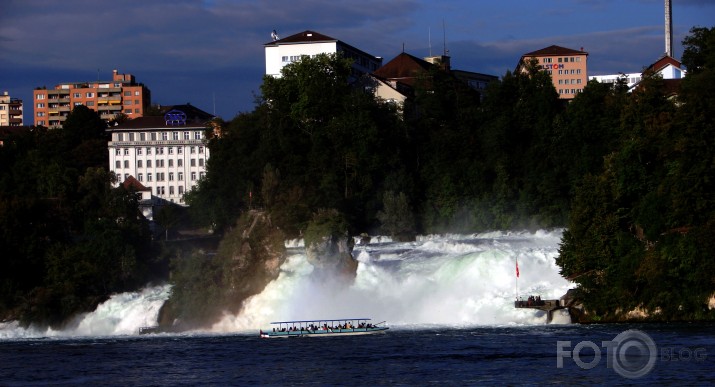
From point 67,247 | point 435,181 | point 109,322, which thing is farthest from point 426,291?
point 435,181

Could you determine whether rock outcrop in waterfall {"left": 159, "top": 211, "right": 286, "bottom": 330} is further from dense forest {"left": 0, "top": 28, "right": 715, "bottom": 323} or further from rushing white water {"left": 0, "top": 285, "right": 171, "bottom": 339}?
dense forest {"left": 0, "top": 28, "right": 715, "bottom": 323}

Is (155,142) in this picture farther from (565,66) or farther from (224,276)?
(224,276)

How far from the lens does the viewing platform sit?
7981 cm

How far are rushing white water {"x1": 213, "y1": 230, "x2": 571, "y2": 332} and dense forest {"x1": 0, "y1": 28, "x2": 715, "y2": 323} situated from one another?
3.88 m

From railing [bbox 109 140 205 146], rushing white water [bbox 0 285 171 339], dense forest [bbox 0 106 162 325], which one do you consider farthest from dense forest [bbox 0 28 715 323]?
railing [bbox 109 140 205 146]

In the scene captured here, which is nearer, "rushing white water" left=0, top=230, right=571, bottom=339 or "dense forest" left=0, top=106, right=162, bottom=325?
"rushing white water" left=0, top=230, right=571, bottom=339

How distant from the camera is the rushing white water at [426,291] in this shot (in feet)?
277

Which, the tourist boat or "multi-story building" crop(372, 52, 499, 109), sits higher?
"multi-story building" crop(372, 52, 499, 109)

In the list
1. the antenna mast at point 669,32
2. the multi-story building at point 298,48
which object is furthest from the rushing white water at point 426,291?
the antenna mast at point 669,32

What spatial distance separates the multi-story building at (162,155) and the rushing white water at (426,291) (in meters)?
61.5

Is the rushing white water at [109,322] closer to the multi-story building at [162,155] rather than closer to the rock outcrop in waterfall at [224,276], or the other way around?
the rock outcrop in waterfall at [224,276]

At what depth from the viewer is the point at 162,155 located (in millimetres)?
154500

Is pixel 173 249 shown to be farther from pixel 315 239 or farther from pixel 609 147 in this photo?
pixel 609 147

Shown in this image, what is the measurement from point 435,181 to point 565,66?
63.2 meters
